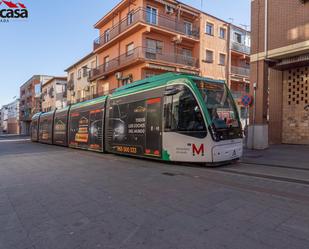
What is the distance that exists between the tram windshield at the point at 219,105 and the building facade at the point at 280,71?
18.7 ft

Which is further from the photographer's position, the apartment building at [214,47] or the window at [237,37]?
the window at [237,37]

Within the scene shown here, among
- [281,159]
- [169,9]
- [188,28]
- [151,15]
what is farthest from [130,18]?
[281,159]

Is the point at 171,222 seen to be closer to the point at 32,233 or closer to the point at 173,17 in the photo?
the point at 32,233

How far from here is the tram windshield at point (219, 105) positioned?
291 inches

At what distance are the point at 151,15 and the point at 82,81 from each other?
14.7m

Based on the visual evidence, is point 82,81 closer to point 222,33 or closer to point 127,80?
point 127,80

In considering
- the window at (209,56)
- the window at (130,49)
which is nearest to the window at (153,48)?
the window at (130,49)

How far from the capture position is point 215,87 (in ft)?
26.3

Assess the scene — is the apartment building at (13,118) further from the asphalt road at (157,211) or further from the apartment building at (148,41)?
the asphalt road at (157,211)

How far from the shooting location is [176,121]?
784cm

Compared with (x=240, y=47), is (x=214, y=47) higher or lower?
→ lower

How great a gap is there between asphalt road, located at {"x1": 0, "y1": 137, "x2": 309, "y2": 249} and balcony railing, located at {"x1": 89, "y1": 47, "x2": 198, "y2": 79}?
15.7m

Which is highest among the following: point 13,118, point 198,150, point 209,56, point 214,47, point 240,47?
point 240,47

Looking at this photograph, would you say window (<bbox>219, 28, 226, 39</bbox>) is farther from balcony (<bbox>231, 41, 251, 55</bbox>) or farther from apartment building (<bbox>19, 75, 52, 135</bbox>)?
apartment building (<bbox>19, 75, 52, 135</bbox>)
